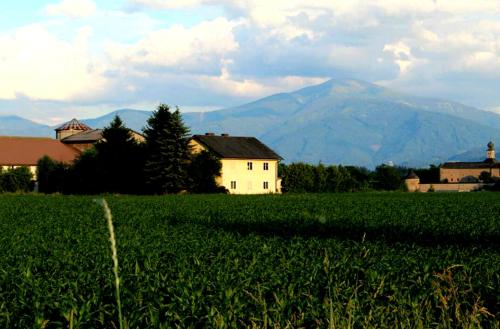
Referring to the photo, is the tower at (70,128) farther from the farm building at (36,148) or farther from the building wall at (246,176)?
the building wall at (246,176)

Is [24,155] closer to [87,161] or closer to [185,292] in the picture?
[87,161]

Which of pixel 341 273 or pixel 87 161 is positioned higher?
pixel 87 161

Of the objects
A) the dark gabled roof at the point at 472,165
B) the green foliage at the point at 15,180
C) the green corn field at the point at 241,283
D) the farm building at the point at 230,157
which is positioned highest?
the dark gabled roof at the point at 472,165

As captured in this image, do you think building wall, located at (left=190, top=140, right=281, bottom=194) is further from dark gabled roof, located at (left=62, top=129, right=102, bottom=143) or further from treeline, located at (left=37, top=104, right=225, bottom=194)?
dark gabled roof, located at (left=62, top=129, right=102, bottom=143)

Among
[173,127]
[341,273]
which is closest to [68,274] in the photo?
[341,273]

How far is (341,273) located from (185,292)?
12.0 feet

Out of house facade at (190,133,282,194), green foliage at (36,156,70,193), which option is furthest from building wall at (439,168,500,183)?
green foliage at (36,156,70,193)

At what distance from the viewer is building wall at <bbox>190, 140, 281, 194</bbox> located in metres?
84.4

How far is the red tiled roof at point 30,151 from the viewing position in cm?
9069

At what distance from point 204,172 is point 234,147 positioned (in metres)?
13.4

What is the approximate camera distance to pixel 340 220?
3181cm

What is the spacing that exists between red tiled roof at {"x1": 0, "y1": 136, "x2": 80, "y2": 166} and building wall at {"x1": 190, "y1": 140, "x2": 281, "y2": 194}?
72.4ft

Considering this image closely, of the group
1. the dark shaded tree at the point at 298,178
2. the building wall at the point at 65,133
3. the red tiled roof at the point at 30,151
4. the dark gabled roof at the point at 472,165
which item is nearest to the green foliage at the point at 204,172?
the dark shaded tree at the point at 298,178

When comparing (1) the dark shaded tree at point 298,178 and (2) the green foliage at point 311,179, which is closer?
(1) the dark shaded tree at point 298,178
